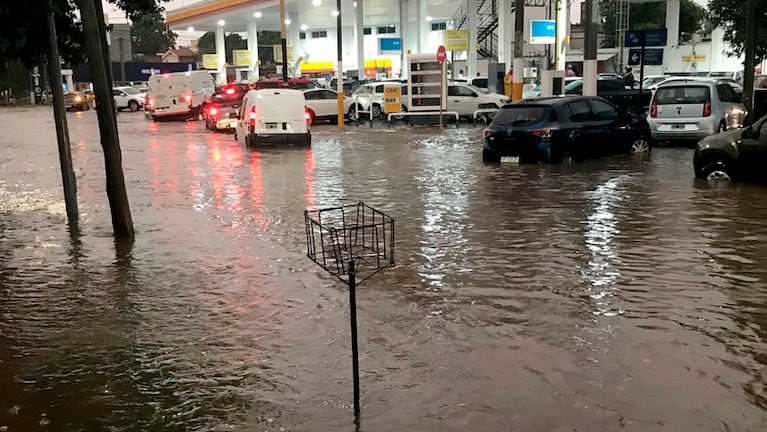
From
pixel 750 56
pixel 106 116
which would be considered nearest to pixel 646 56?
pixel 750 56

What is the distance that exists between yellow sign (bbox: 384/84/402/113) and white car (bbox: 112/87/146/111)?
1035 inches

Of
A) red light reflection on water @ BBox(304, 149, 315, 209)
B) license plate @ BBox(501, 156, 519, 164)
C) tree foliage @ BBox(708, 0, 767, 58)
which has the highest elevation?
tree foliage @ BBox(708, 0, 767, 58)

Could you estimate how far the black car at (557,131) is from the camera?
16891mm

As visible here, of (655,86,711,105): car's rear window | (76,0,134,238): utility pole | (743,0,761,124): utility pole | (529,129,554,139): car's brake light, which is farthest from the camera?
(743,0,761,124): utility pole

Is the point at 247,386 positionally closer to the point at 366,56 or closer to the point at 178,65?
the point at 366,56

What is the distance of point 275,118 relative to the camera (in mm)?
23062

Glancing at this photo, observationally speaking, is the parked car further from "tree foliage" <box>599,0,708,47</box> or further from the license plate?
"tree foliage" <box>599,0,708,47</box>

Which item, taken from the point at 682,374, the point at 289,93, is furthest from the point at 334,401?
the point at 289,93

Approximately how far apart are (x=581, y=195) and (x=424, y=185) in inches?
123

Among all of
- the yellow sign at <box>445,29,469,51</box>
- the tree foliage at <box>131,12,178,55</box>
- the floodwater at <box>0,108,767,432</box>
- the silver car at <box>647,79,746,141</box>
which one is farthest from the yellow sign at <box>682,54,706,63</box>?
the tree foliage at <box>131,12,178,55</box>

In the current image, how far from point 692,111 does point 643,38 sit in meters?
6.97

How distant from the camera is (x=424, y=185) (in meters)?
15.1

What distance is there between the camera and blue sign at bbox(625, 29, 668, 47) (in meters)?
25.6

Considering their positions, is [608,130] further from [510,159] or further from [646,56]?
[646,56]
